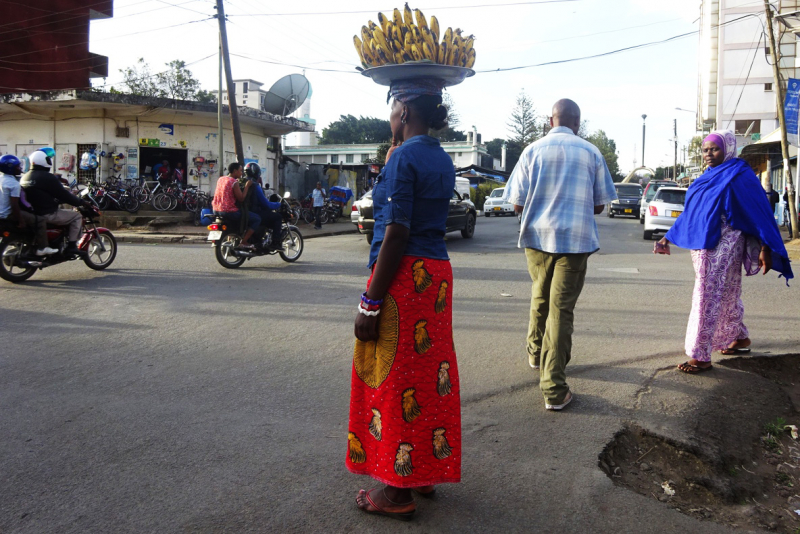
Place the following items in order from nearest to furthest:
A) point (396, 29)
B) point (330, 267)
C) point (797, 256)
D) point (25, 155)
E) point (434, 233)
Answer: point (434, 233), point (396, 29), point (330, 267), point (797, 256), point (25, 155)

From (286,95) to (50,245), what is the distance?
19.0m

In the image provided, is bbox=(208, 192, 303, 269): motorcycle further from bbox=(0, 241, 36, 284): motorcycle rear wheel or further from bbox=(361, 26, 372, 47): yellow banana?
bbox=(361, 26, 372, 47): yellow banana

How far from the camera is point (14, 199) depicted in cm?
875

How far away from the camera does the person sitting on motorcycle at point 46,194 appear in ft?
29.7

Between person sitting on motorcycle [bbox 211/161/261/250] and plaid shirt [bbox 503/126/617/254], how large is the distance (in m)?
7.14

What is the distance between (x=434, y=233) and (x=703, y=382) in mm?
2969

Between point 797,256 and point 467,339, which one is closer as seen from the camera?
point 467,339

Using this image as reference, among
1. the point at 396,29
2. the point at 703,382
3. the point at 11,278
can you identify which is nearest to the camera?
the point at 396,29

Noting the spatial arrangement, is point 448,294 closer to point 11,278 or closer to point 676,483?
point 676,483

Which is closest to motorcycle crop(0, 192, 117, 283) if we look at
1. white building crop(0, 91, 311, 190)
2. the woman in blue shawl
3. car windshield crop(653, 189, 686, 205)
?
the woman in blue shawl

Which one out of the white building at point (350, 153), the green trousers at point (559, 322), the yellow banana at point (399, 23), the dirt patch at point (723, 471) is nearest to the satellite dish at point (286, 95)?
the yellow banana at point (399, 23)

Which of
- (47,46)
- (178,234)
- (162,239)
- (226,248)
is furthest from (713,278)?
(47,46)

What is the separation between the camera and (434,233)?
9.29 ft

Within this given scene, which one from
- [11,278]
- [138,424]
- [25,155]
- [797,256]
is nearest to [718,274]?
[138,424]
